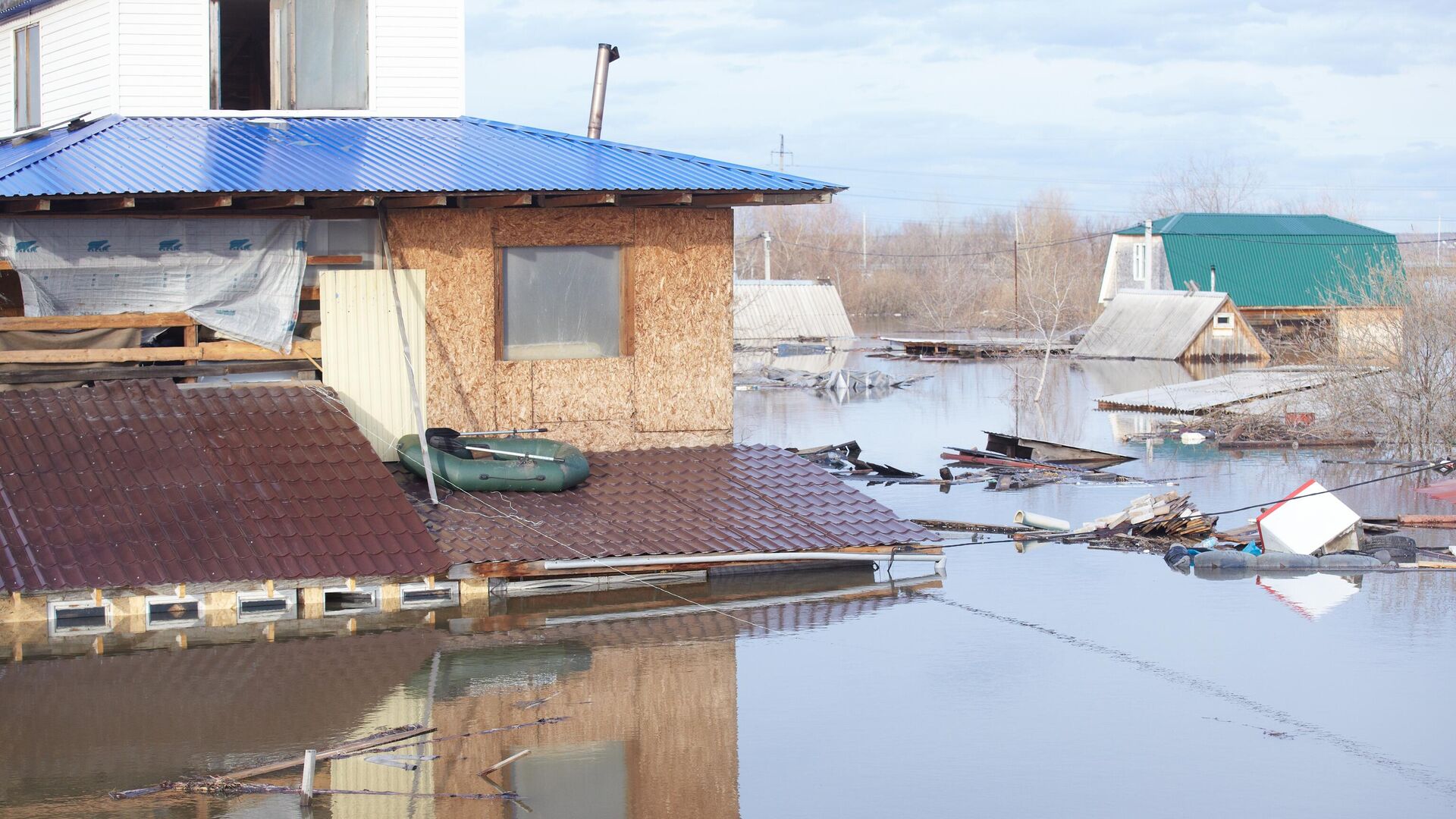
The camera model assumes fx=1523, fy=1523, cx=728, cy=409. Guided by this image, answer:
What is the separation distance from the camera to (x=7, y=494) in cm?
1273

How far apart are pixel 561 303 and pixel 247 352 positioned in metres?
3.22

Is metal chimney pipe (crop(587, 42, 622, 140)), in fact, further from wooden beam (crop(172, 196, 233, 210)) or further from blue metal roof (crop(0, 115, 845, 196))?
wooden beam (crop(172, 196, 233, 210))

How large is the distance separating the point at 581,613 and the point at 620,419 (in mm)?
3342

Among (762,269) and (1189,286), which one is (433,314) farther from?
(762,269)

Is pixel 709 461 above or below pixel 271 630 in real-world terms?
above

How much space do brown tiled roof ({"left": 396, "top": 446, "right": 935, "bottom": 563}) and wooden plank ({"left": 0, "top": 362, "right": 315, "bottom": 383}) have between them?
5.74 ft

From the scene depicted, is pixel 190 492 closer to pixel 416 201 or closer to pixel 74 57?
pixel 416 201

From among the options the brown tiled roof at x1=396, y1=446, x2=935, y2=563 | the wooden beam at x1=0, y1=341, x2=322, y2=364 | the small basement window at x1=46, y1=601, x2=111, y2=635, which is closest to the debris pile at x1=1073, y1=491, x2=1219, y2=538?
the brown tiled roof at x1=396, y1=446, x2=935, y2=563

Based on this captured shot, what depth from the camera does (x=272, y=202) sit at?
48.7 ft

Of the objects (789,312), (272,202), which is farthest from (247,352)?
(789,312)

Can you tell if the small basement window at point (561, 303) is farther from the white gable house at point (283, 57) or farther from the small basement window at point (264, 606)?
the small basement window at point (264, 606)

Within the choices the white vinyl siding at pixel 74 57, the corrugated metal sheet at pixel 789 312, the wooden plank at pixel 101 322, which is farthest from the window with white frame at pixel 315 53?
the corrugated metal sheet at pixel 789 312

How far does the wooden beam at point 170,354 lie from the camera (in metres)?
14.4

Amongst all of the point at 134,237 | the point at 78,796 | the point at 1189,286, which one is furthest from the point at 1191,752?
the point at 1189,286
